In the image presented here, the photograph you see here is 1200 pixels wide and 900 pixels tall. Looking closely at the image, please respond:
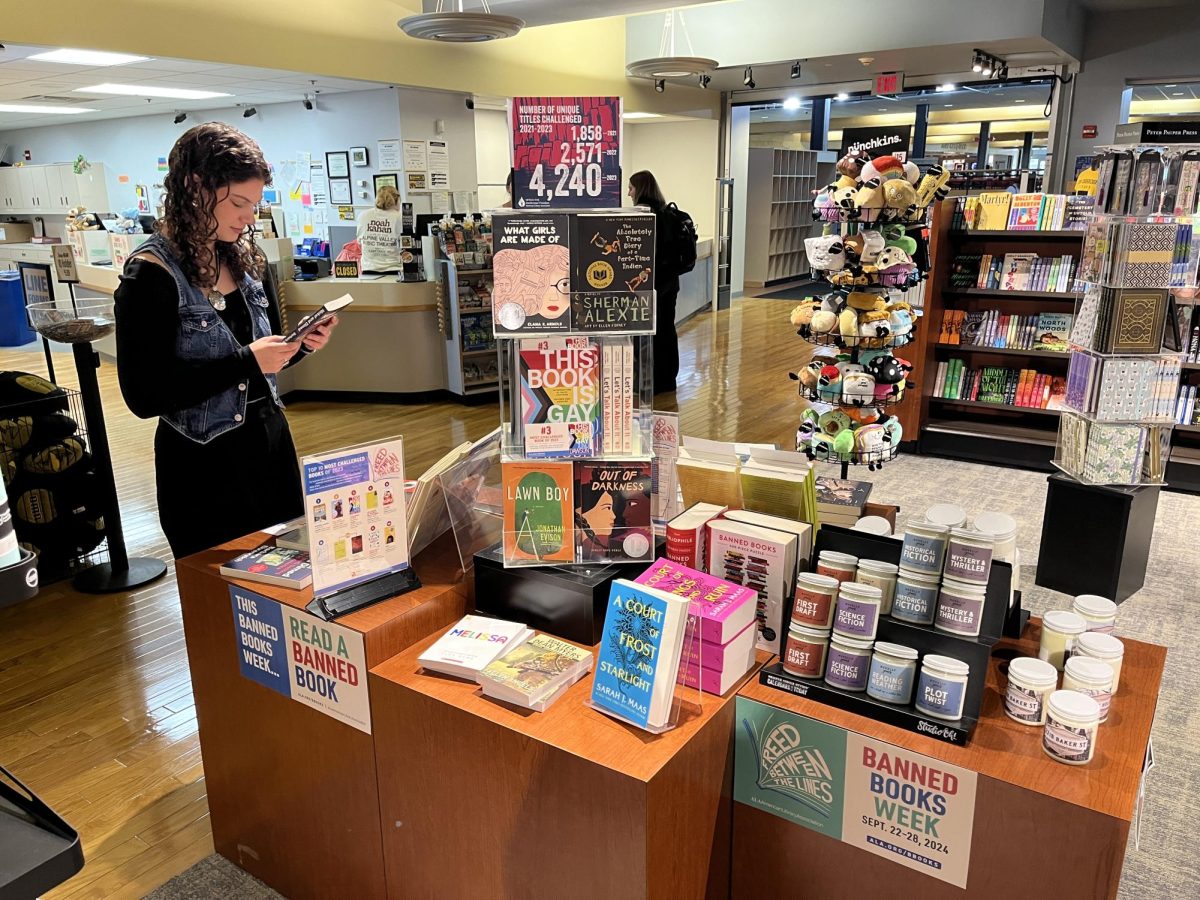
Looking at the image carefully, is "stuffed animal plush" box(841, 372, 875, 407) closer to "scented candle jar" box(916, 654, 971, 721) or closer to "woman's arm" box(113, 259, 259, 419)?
"scented candle jar" box(916, 654, 971, 721)

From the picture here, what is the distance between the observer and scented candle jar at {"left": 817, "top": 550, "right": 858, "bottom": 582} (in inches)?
65.2

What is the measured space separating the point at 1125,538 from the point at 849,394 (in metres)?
1.33

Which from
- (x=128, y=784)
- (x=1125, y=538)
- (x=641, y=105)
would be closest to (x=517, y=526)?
(x=128, y=784)

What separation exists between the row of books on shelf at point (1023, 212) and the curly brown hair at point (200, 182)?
15.8 feet

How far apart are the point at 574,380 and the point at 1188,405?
484 centimetres

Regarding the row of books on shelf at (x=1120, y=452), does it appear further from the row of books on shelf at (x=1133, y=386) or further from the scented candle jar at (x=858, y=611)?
the scented candle jar at (x=858, y=611)

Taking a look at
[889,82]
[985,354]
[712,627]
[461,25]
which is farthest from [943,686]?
[889,82]

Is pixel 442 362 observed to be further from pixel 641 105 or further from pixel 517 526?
pixel 517 526

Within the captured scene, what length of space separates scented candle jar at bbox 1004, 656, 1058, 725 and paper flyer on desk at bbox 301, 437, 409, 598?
4.09 feet

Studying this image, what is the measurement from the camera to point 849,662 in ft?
5.21

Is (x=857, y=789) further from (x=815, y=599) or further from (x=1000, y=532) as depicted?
(x=1000, y=532)

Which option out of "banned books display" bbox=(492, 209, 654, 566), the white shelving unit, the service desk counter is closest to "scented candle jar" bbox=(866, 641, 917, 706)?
"banned books display" bbox=(492, 209, 654, 566)

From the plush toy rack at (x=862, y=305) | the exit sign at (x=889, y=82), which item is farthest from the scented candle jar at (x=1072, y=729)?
the exit sign at (x=889, y=82)

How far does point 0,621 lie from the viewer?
144 inches
